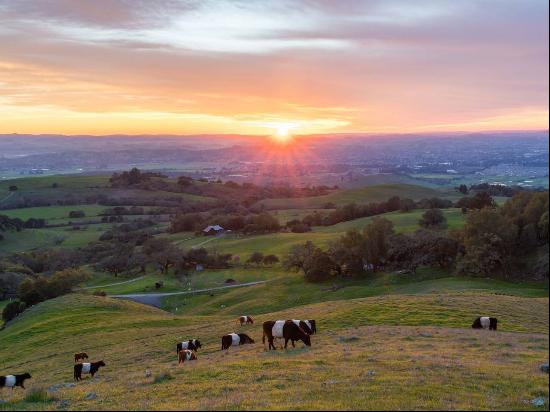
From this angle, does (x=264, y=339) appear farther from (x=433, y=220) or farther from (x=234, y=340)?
(x=433, y=220)

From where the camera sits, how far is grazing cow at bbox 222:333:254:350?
92.6 ft

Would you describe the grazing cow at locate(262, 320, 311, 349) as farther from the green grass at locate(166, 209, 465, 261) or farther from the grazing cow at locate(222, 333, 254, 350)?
the green grass at locate(166, 209, 465, 261)

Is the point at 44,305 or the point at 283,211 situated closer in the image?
the point at 44,305

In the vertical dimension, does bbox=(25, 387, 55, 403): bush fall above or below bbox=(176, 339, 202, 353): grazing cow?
above

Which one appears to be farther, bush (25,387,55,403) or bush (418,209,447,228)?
bush (418,209,447,228)

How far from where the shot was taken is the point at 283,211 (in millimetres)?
173750

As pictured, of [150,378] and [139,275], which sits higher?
[150,378]

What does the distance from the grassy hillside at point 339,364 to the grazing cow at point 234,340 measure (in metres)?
0.69

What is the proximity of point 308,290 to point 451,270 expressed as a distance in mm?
18178

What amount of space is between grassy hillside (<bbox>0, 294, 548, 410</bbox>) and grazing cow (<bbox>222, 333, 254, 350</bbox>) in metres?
0.69

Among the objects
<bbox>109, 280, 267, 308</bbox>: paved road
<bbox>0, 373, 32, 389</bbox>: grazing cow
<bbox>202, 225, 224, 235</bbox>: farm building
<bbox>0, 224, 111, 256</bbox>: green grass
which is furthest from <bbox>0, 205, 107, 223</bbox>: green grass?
<bbox>0, 373, 32, 389</bbox>: grazing cow

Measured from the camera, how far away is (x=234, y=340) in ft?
93.6

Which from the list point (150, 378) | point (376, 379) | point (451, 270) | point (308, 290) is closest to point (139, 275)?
point (308, 290)

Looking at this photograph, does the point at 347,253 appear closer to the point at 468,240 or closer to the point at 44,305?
the point at 468,240
